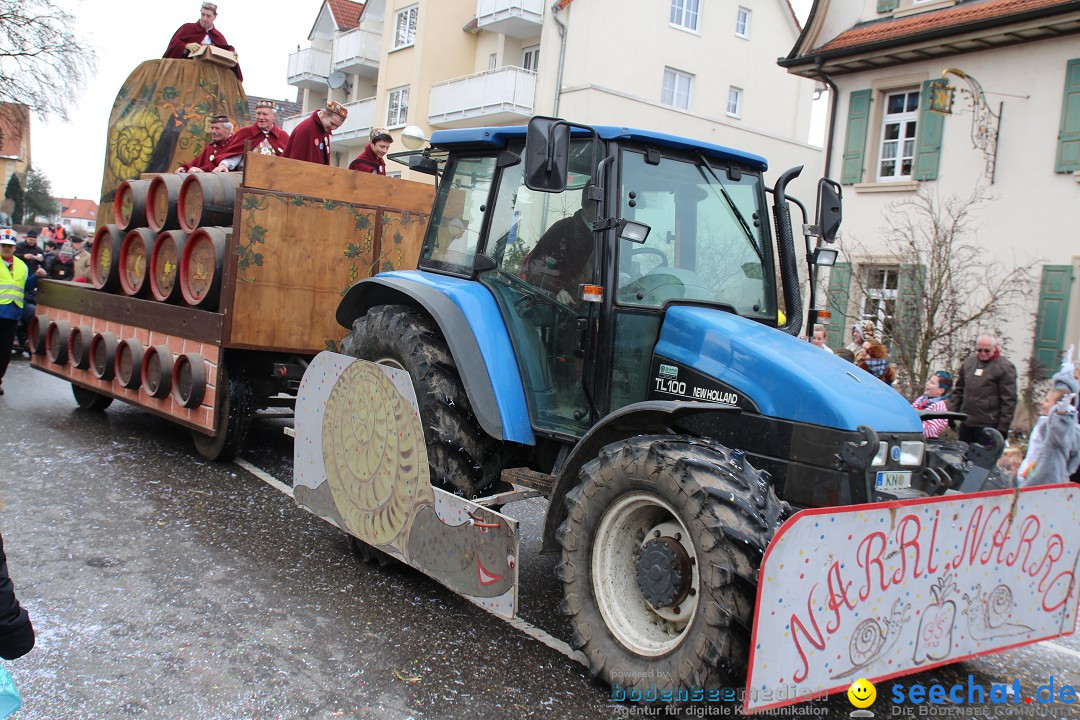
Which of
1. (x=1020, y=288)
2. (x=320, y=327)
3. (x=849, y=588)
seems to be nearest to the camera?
(x=849, y=588)

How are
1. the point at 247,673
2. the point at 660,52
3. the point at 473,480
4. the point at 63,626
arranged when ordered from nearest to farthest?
the point at 247,673
the point at 63,626
the point at 473,480
the point at 660,52

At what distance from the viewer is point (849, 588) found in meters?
3.26

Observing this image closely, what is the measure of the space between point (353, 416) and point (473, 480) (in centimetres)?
76

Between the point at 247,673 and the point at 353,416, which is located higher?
the point at 353,416

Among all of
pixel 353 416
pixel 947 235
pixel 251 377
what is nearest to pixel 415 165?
pixel 353 416

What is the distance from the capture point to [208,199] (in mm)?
7352

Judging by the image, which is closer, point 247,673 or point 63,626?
point 247,673

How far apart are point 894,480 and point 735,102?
23493 mm

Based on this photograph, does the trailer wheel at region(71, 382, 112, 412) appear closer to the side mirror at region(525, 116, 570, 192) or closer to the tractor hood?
Result: the side mirror at region(525, 116, 570, 192)

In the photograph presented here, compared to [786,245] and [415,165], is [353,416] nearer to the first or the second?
[415,165]

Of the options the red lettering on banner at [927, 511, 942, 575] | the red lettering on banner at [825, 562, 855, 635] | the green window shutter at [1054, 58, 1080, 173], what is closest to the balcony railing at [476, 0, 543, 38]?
the green window shutter at [1054, 58, 1080, 173]

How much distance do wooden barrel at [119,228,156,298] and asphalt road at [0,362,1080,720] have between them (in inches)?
79.3

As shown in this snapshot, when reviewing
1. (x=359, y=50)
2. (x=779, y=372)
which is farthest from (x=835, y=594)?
(x=359, y=50)

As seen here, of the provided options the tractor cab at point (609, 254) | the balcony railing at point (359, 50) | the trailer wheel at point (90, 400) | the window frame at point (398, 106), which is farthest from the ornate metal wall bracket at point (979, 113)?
the balcony railing at point (359, 50)
